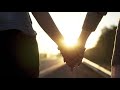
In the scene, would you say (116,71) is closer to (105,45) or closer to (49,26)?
(49,26)

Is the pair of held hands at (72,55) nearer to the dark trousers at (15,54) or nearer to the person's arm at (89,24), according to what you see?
the person's arm at (89,24)

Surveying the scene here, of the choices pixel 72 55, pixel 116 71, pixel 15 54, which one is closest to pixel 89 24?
pixel 72 55

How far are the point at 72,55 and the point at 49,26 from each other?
14.3 inches

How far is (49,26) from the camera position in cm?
323

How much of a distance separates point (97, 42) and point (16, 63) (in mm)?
68712

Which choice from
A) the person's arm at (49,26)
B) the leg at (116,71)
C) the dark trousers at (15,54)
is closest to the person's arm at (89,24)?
the person's arm at (49,26)

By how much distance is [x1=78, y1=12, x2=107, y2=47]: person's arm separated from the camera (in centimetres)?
317

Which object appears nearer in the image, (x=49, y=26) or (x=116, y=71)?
(x=116, y=71)

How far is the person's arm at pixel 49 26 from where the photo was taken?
318 centimetres

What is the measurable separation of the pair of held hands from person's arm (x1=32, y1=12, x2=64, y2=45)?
10cm

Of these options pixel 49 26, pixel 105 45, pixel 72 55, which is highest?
pixel 105 45
